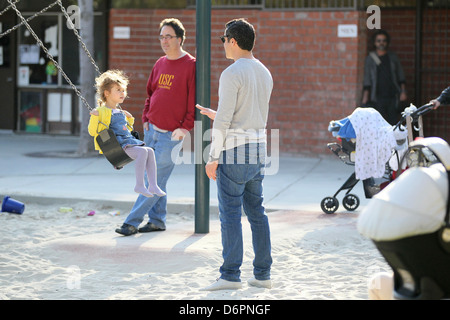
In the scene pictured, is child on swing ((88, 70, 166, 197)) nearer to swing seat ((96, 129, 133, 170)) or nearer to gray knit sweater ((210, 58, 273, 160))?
swing seat ((96, 129, 133, 170))

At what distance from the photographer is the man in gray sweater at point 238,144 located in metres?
6.03

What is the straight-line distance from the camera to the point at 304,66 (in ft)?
47.6

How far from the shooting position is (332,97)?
47.2 feet

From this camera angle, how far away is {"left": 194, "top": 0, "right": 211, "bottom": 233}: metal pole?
8102mm

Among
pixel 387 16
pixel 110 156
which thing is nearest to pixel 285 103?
pixel 387 16

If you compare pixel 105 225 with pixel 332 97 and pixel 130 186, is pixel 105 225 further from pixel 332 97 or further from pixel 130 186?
pixel 332 97

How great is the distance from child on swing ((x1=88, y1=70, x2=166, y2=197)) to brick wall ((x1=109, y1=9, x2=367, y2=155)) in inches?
289

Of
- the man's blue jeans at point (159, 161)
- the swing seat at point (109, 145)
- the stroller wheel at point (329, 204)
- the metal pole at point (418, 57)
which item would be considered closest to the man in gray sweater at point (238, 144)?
the swing seat at point (109, 145)

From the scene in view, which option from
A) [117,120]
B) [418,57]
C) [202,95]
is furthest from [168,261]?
[418,57]

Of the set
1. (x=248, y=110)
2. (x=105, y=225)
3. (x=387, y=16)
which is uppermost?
(x=387, y=16)

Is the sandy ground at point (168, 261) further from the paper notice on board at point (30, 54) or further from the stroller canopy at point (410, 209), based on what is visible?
the paper notice on board at point (30, 54)

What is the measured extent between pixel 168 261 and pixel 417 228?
11.9 feet
